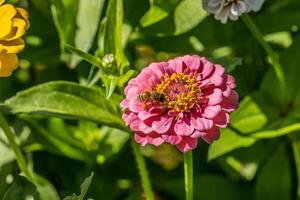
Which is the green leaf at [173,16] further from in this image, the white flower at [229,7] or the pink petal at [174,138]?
the pink petal at [174,138]

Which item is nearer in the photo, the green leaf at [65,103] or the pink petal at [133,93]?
the pink petal at [133,93]

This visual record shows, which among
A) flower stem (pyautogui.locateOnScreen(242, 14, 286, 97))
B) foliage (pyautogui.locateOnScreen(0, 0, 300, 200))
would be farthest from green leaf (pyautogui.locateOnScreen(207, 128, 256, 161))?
flower stem (pyautogui.locateOnScreen(242, 14, 286, 97))

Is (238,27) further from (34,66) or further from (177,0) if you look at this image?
(34,66)

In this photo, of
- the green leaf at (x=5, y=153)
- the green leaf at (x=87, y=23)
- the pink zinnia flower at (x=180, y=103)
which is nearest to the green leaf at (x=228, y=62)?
the pink zinnia flower at (x=180, y=103)

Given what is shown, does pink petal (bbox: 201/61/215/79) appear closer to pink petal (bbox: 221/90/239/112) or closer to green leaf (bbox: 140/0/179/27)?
pink petal (bbox: 221/90/239/112)

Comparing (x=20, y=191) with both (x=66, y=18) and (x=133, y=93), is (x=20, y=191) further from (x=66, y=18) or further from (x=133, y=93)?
(x=66, y=18)

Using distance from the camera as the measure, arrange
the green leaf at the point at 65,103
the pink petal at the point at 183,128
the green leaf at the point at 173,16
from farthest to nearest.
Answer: the green leaf at the point at 173,16 → the green leaf at the point at 65,103 → the pink petal at the point at 183,128
